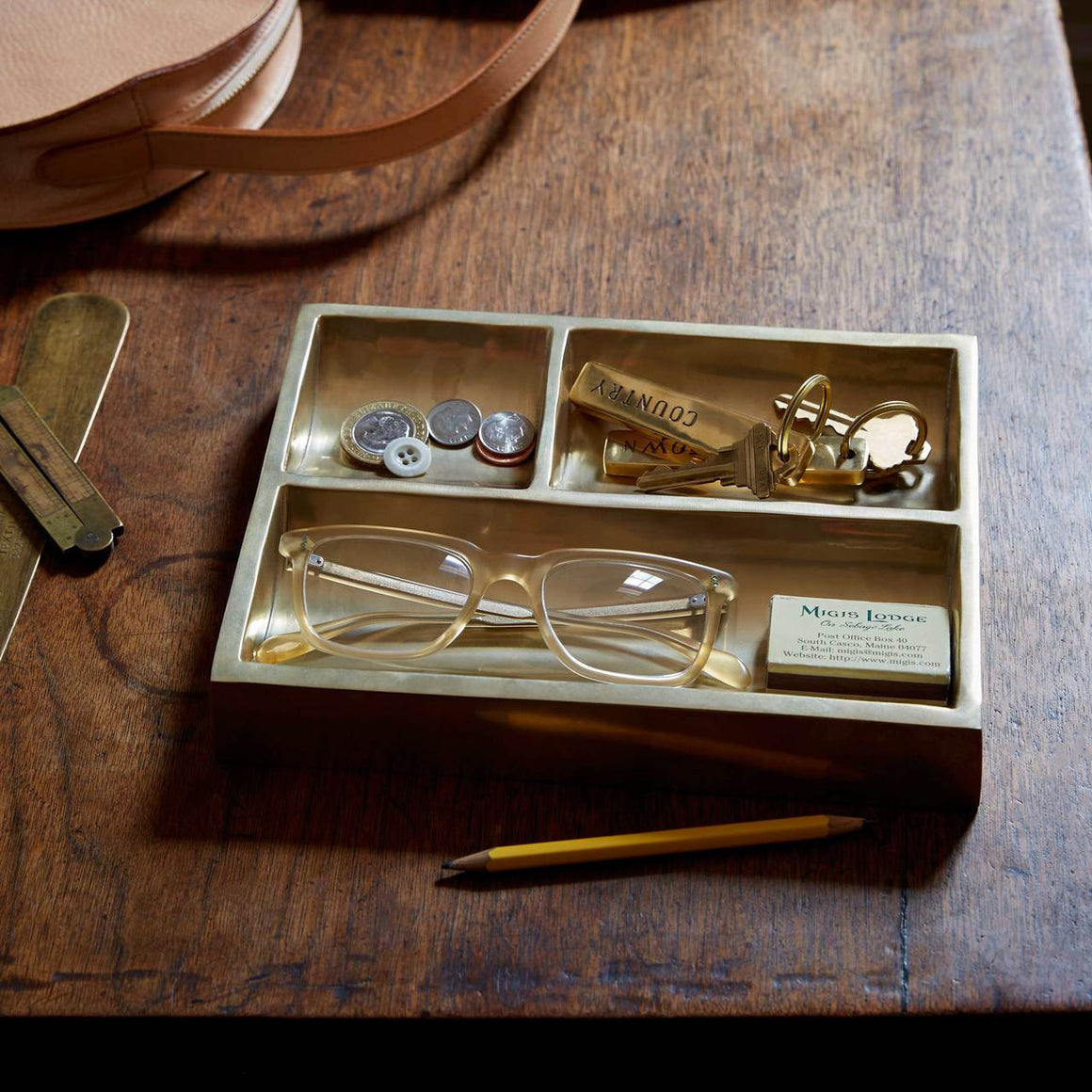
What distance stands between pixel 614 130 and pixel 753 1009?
0.86 metres

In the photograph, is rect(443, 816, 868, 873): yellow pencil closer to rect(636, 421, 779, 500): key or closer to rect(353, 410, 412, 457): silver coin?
rect(636, 421, 779, 500): key

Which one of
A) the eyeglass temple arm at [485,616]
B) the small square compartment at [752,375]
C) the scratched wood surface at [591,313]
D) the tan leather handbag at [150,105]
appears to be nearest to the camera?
the scratched wood surface at [591,313]

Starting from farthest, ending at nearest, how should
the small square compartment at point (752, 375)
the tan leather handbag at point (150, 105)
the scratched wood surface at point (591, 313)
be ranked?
1. the tan leather handbag at point (150, 105)
2. the small square compartment at point (752, 375)
3. the scratched wood surface at point (591, 313)

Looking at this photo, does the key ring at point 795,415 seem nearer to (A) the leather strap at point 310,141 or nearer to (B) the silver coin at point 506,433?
(B) the silver coin at point 506,433

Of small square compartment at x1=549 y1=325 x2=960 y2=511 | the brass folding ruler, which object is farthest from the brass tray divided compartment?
the brass folding ruler

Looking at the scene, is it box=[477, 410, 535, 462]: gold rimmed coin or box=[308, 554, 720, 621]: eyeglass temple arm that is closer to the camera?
box=[308, 554, 720, 621]: eyeglass temple arm

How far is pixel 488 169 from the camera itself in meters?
1.22

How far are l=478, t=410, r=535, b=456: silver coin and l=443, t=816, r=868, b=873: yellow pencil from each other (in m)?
0.33

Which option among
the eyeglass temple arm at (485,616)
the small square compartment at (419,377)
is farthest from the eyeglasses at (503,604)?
the small square compartment at (419,377)

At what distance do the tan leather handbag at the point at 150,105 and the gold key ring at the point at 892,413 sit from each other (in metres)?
0.51

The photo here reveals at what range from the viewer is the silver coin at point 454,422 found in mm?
1010

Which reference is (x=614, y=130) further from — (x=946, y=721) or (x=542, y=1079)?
(x=542, y=1079)

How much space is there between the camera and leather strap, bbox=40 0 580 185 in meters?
1.12

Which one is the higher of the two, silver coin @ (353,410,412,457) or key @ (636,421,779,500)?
silver coin @ (353,410,412,457)
